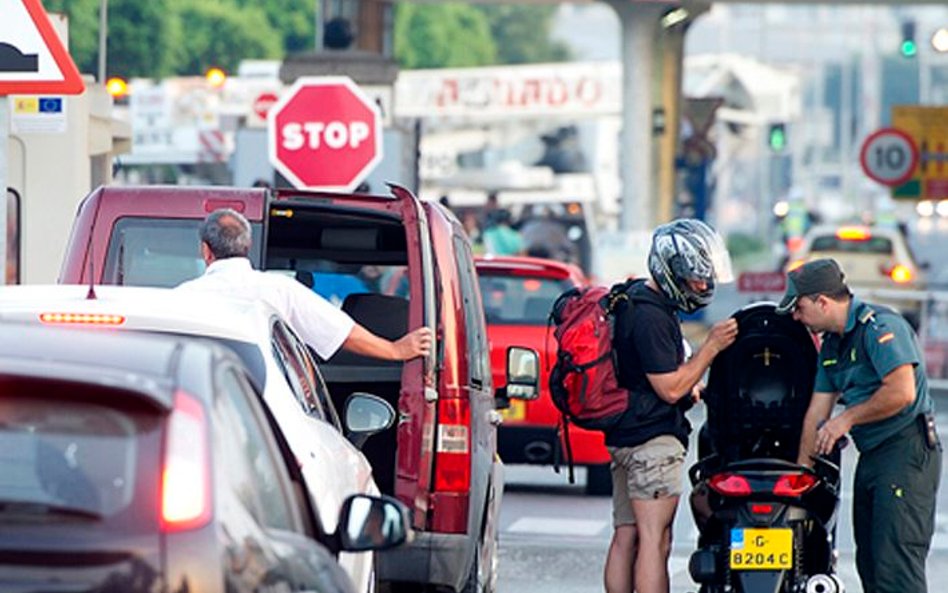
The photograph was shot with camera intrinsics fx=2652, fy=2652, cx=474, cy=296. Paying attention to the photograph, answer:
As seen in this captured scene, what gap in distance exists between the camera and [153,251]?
10648 millimetres

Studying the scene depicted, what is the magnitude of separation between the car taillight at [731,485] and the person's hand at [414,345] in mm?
1159

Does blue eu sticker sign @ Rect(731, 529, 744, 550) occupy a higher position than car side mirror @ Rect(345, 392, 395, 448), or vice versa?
car side mirror @ Rect(345, 392, 395, 448)

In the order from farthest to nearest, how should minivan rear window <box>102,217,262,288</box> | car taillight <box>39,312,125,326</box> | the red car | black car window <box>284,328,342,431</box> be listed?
the red car < minivan rear window <box>102,217,262,288</box> < black car window <box>284,328,342,431</box> < car taillight <box>39,312,125,326</box>

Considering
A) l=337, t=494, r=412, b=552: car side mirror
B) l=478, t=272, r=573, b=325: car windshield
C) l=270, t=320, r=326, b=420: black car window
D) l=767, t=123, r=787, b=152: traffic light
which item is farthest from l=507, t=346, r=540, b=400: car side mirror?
l=767, t=123, r=787, b=152: traffic light

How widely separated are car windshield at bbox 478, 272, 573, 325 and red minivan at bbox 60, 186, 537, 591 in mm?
5440

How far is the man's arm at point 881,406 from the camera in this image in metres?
9.56

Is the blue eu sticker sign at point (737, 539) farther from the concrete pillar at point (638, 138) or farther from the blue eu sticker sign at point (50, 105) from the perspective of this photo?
the concrete pillar at point (638, 138)

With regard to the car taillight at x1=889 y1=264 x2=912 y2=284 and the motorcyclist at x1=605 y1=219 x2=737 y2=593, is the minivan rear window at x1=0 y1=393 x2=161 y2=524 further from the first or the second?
the car taillight at x1=889 y1=264 x2=912 y2=284

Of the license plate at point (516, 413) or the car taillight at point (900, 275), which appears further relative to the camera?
the car taillight at point (900, 275)

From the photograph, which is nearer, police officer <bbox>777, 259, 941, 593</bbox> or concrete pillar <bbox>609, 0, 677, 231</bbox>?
police officer <bbox>777, 259, 941, 593</bbox>

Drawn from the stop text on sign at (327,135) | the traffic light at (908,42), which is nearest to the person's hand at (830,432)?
the stop text on sign at (327,135)

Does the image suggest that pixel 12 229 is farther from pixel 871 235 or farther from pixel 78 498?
pixel 871 235

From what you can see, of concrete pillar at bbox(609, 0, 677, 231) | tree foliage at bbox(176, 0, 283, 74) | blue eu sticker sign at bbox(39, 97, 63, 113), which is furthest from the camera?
tree foliage at bbox(176, 0, 283, 74)

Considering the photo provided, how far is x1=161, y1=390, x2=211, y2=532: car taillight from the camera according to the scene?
493 cm
